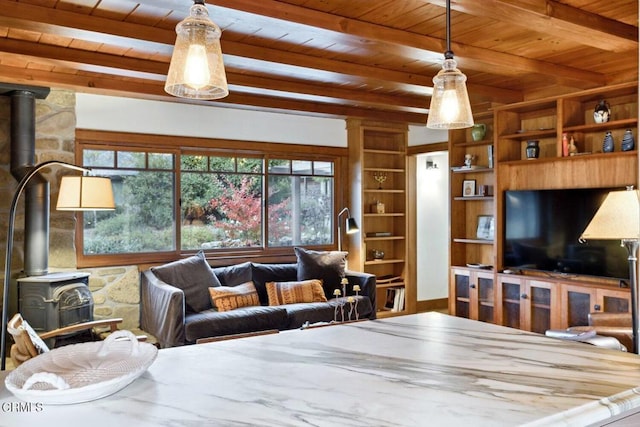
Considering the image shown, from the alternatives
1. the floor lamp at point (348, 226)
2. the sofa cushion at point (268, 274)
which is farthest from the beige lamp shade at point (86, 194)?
the floor lamp at point (348, 226)

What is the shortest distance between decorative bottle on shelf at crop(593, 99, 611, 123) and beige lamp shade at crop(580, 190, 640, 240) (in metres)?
1.94

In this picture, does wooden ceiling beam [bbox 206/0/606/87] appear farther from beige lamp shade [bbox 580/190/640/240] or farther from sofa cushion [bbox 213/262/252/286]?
sofa cushion [bbox 213/262/252/286]

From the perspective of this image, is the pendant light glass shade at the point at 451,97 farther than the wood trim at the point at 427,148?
No

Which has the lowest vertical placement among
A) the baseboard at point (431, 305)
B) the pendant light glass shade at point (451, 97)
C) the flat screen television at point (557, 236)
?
the baseboard at point (431, 305)

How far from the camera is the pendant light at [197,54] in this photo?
143cm

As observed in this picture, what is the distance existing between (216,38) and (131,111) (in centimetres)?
398

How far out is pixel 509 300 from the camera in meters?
5.05

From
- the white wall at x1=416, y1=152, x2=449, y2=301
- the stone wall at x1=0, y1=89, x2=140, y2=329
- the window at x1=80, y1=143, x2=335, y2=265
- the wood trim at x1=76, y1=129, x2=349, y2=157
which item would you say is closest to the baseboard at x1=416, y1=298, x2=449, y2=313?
the white wall at x1=416, y1=152, x2=449, y2=301

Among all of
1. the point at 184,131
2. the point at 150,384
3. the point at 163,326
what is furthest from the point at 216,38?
the point at 184,131

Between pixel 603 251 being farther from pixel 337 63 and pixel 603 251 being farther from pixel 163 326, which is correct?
pixel 163 326

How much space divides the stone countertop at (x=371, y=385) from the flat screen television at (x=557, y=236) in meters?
3.05

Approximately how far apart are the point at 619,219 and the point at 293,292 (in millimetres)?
3194

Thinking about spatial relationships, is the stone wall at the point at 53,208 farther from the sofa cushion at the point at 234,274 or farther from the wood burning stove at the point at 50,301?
the sofa cushion at the point at 234,274

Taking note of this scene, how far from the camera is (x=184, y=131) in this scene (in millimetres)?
5379
